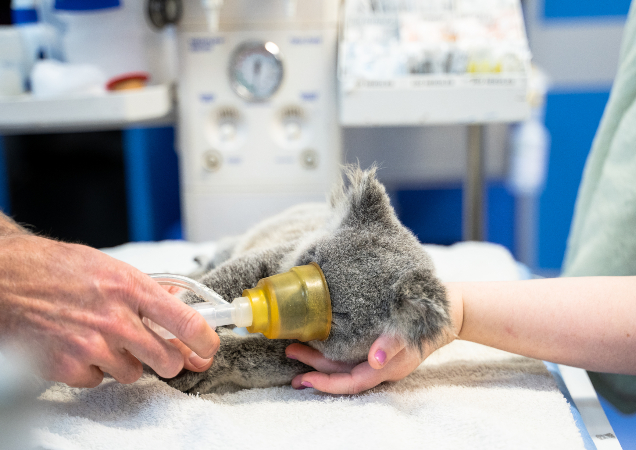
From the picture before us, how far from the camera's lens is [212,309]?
1.94ft

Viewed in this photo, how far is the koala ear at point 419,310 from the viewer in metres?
0.56

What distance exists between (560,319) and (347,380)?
273 mm

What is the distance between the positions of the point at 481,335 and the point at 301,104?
2.62 feet

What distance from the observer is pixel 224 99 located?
130cm

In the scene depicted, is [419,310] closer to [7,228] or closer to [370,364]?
[370,364]

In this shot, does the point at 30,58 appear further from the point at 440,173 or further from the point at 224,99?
the point at 440,173

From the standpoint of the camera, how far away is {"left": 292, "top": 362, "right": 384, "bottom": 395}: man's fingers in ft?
2.03

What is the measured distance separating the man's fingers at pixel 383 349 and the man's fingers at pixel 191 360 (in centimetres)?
Answer: 20

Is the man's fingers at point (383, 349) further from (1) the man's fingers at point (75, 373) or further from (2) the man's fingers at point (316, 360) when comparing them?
(1) the man's fingers at point (75, 373)

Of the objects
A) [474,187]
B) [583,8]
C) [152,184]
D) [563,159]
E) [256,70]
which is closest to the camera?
[256,70]

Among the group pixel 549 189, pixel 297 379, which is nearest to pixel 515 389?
pixel 297 379

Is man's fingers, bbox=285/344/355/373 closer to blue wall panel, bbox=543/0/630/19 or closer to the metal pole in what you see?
the metal pole

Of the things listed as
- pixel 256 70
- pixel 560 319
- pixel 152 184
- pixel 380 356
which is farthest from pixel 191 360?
pixel 152 184

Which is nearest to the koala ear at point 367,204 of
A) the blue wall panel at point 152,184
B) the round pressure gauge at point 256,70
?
the round pressure gauge at point 256,70
